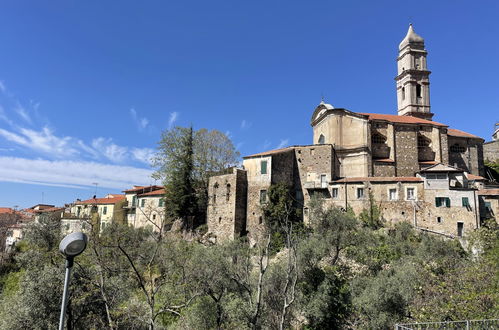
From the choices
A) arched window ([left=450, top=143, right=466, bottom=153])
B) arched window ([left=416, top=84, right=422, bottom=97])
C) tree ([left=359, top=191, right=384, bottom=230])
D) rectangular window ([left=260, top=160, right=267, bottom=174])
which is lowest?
tree ([left=359, top=191, right=384, bottom=230])

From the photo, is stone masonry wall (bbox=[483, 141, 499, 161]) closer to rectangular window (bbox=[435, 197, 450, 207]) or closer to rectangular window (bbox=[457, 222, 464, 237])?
rectangular window (bbox=[435, 197, 450, 207])

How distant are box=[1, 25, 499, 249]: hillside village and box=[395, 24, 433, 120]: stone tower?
9.73 meters

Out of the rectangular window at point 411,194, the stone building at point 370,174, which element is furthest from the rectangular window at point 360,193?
the rectangular window at point 411,194

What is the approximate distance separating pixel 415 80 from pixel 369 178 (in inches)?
1059

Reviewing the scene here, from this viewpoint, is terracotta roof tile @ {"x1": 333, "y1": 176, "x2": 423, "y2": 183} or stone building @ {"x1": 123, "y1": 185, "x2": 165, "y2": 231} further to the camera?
stone building @ {"x1": 123, "y1": 185, "x2": 165, "y2": 231}

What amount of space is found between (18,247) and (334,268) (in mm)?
35293

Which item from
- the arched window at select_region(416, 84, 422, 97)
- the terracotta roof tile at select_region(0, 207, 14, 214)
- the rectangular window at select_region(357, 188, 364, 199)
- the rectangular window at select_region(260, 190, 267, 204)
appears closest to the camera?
the rectangular window at select_region(357, 188, 364, 199)

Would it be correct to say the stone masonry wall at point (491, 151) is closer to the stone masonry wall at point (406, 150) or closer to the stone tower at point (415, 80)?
the stone tower at point (415, 80)

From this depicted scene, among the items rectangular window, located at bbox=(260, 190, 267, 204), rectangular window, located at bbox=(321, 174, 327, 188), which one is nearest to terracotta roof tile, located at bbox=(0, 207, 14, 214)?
rectangular window, located at bbox=(260, 190, 267, 204)

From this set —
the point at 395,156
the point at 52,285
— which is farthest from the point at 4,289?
the point at 395,156

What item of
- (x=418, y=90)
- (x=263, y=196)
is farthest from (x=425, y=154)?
(x=263, y=196)

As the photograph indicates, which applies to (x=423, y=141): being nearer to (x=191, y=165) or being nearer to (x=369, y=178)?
(x=369, y=178)

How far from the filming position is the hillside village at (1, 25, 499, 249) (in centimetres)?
2878

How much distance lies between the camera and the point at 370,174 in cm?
3475
